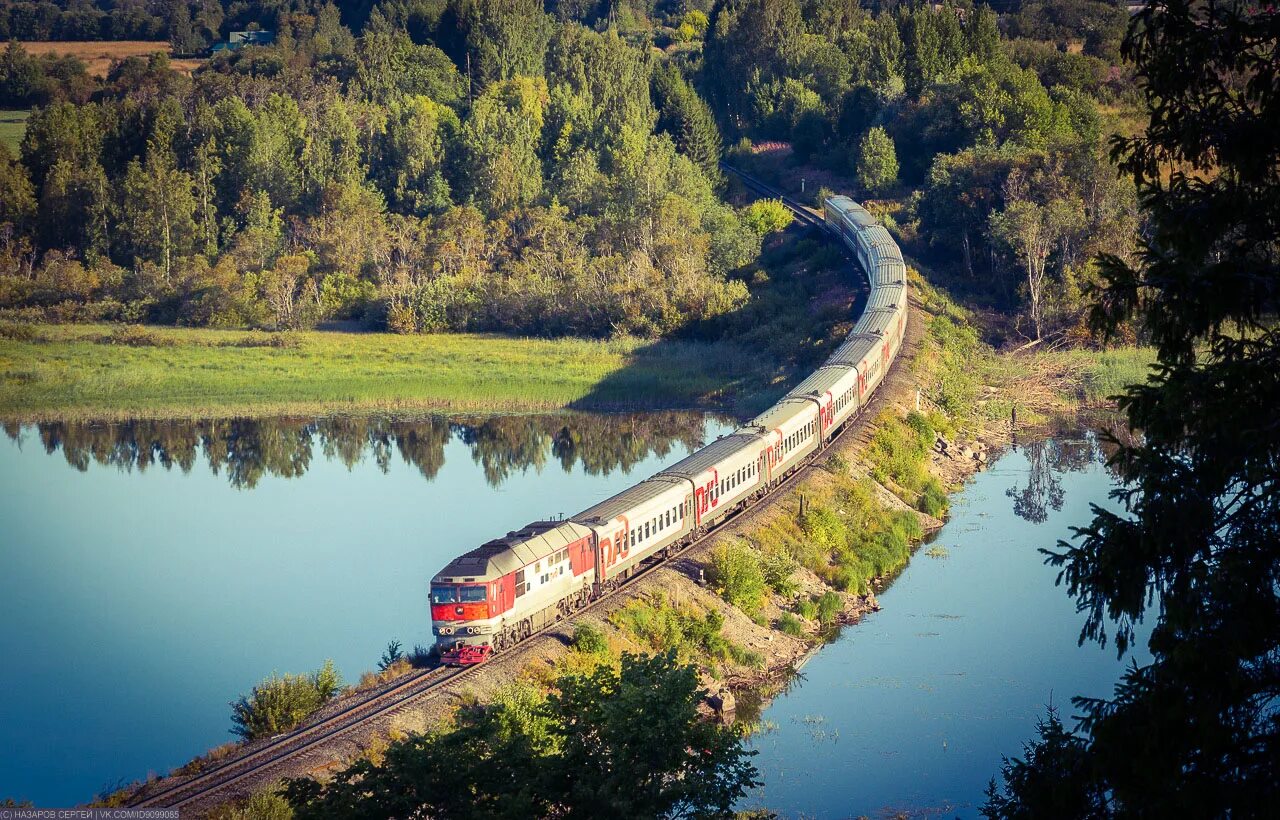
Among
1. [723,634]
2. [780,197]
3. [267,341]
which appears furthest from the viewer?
[780,197]

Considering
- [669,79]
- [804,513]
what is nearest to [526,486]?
[804,513]

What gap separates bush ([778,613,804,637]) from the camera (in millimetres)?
39688

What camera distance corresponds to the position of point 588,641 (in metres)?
32.8

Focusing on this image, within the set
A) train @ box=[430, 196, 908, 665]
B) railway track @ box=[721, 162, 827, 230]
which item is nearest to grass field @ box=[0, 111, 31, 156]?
railway track @ box=[721, 162, 827, 230]

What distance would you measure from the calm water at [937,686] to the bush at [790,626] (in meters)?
0.99

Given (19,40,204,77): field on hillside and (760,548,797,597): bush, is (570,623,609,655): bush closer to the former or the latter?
(760,548,797,597): bush

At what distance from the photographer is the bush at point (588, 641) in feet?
107

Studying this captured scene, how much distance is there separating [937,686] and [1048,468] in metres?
27.0

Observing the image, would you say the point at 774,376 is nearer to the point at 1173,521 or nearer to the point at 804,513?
the point at 804,513

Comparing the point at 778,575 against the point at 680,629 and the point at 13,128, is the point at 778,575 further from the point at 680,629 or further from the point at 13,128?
the point at 13,128

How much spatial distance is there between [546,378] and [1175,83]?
224 ft

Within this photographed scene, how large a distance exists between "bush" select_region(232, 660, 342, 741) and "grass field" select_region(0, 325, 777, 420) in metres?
44.9

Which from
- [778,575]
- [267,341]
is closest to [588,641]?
[778,575]

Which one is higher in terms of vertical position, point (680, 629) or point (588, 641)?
point (588, 641)
